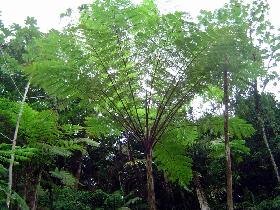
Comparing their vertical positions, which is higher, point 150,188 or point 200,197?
point 150,188

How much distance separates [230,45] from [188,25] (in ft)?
2.27

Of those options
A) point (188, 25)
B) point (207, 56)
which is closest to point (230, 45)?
point (207, 56)

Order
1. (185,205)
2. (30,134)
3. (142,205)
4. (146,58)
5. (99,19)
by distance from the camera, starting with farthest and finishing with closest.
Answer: (185,205)
(142,205)
(30,134)
(146,58)
(99,19)

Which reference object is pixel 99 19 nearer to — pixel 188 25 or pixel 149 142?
pixel 188 25

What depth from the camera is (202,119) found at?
227 inches

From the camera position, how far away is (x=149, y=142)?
5.11m

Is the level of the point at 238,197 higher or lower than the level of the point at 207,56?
lower

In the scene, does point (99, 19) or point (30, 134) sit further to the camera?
point (30, 134)

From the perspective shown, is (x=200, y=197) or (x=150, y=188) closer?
(x=150, y=188)

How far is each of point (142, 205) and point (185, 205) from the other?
3.39 metres

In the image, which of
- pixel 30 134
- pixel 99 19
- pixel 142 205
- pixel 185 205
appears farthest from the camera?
pixel 185 205

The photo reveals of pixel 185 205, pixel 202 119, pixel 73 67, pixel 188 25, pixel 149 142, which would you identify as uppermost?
pixel 188 25

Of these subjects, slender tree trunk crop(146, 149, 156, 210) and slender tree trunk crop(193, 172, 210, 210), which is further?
slender tree trunk crop(193, 172, 210, 210)

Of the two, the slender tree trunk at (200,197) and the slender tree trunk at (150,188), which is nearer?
the slender tree trunk at (150,188)
